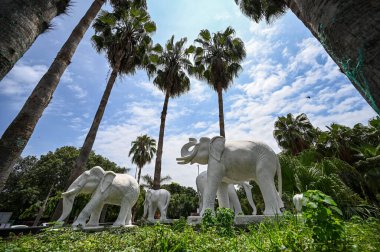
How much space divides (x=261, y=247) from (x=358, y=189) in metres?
9.54

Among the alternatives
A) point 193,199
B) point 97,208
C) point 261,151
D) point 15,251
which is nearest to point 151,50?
point 97,208

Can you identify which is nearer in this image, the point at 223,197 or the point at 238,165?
the point at 238,165

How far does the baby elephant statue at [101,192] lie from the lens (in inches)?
304

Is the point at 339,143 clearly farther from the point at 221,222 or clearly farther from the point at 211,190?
the point at 221,222

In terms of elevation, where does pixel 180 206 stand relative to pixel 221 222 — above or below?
above

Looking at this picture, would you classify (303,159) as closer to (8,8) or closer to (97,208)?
(97,208)

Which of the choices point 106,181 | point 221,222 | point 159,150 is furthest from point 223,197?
point 159,150

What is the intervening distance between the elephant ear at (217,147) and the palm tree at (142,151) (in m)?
26.0

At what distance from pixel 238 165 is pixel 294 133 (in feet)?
57.7

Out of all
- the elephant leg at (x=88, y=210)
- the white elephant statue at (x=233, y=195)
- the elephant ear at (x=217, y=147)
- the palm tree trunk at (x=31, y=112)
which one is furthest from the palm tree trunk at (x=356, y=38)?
the white elephant statue at (x=233, y=195)

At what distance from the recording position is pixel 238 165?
20.1 feet

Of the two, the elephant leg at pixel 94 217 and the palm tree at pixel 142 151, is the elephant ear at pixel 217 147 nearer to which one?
the elephant leg at pixel 94 217

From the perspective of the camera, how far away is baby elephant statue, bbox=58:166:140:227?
25.3ft

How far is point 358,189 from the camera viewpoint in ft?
31.2
